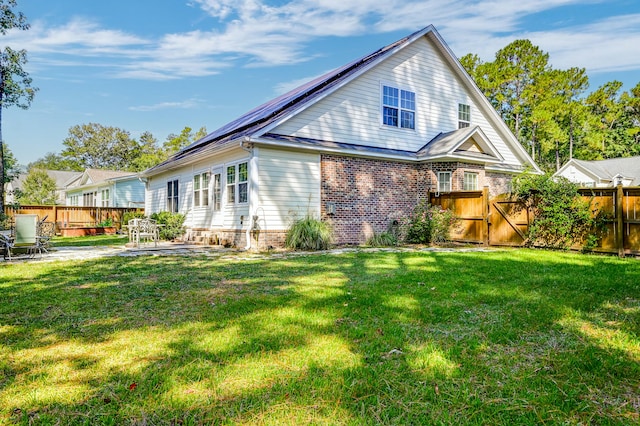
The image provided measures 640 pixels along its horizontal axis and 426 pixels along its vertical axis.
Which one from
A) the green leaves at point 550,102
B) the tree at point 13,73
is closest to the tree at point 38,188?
the tree at point 13,73

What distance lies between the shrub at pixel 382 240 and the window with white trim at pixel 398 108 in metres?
4.23

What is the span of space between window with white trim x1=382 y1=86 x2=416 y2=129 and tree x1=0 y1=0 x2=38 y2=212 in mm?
13545

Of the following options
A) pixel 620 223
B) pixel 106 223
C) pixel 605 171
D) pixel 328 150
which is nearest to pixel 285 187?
pixel 328 150

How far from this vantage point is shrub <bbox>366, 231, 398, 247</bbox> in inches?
508

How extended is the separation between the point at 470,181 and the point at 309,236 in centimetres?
733

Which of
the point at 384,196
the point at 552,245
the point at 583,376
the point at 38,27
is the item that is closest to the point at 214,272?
the point at 583,376

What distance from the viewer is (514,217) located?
459 inches

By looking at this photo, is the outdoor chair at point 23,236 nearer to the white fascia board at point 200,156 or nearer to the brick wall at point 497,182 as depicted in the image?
the white fascia board at point 200,156

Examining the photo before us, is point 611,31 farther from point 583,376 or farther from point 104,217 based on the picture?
point 104,217

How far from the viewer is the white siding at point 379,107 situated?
1274 cm

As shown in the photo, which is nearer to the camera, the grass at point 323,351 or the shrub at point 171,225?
the grass at point 323,351

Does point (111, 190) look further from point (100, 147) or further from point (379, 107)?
point (100, 147)

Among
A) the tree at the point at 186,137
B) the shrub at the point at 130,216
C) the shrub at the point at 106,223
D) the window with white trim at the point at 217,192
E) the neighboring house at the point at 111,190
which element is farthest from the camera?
the tree at the point at 186,137

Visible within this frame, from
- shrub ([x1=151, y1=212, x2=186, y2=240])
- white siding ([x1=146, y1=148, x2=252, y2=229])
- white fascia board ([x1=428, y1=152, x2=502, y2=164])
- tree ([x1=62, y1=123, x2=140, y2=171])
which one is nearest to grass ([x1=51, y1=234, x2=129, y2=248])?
shrub ([x1=151, y1=212, x2=186, y2=240])
